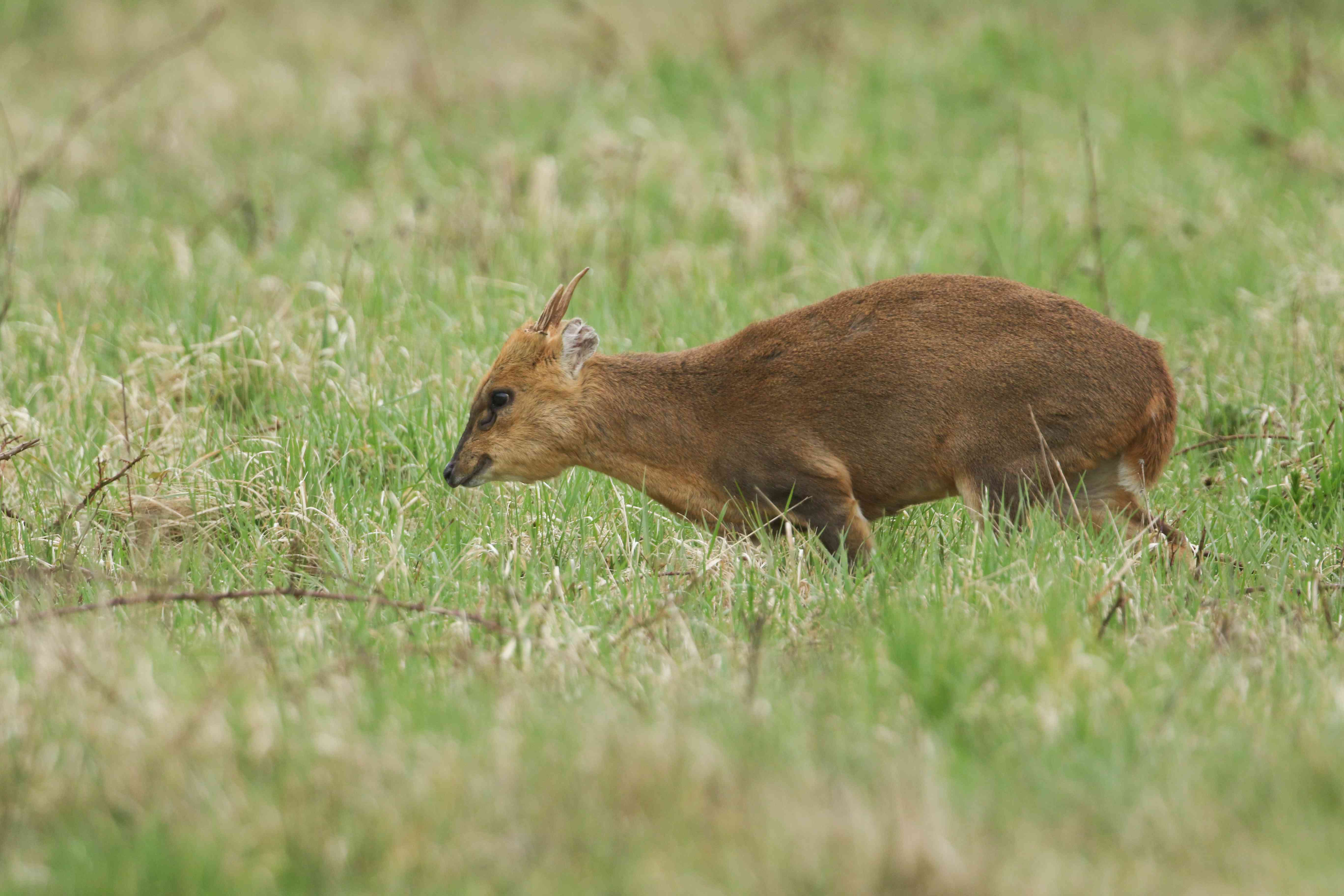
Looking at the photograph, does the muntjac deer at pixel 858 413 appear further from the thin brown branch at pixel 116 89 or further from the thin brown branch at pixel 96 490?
the thin brown branch at pixel 116 89

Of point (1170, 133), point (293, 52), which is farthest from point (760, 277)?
point (293, 52)

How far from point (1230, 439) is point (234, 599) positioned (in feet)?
12.3

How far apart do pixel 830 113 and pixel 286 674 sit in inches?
319

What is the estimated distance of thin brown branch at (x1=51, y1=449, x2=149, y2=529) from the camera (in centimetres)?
491

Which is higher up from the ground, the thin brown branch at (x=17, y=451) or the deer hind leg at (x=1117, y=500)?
the thin brown branch at (x=17, y=451)

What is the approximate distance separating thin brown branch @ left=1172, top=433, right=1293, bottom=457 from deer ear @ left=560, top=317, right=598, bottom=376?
89.8 inches

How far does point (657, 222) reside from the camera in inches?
345

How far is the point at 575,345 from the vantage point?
5.46 metres

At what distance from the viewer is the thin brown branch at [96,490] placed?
16.1 ft

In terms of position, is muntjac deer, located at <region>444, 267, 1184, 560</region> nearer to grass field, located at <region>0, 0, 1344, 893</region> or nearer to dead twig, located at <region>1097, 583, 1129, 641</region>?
grass field, located at <region>0, 0, 1344, 893</region>

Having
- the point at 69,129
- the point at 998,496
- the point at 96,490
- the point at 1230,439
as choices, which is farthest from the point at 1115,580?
the point at 69,129

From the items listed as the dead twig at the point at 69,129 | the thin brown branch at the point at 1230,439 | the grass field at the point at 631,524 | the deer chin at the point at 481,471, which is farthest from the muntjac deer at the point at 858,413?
the dead twig at the point at 69,129

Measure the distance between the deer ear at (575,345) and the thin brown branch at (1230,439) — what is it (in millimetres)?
2281

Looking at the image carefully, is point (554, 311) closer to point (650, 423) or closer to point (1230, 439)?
point (650, 423)
